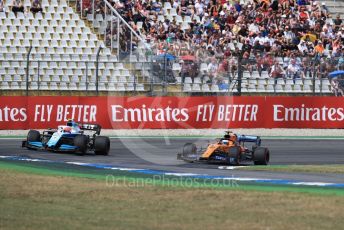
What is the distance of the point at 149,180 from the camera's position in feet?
57.1

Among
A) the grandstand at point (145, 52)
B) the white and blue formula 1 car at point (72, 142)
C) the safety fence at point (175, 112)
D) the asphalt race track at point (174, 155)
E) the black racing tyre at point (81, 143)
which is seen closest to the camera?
the asphalt race track at point (174, 155)

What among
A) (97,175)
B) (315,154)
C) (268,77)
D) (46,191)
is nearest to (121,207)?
(46,191)

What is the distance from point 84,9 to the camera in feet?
119

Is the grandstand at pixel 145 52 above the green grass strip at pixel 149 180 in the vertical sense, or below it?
above

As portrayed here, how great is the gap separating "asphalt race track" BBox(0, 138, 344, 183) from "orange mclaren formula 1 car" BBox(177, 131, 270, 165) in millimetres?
282

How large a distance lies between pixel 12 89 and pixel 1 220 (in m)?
20.3

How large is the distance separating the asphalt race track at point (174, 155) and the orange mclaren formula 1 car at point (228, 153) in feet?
0.93

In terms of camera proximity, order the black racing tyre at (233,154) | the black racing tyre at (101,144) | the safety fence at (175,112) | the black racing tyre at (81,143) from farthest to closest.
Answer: the safety fence at (175,112)
the black racing tyre at (101,144)
the black racing tyre at (81,143)
the black racing tyre at (233,154)

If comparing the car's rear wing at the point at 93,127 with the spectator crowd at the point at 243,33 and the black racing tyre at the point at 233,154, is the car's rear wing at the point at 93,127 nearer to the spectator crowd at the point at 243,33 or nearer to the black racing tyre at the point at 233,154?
the black racing tyre at the point at 233,154

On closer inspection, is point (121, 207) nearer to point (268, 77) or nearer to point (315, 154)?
point (315, 154)

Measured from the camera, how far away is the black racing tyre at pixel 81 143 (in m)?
23.2

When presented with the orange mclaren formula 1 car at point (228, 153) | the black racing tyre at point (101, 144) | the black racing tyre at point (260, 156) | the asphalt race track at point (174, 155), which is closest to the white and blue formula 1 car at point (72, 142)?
the black racing tyre at point (101, 144)

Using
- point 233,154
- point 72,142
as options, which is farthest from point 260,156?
point 72,142

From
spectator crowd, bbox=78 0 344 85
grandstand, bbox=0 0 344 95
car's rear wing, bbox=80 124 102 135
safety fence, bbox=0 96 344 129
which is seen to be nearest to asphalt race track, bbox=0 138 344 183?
car's rear wing, bbox=80 124 102 135
